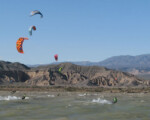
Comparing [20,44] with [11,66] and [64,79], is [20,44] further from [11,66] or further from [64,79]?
[11,66]

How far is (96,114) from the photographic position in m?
28.2

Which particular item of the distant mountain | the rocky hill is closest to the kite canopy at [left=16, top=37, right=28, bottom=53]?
the rocky hill

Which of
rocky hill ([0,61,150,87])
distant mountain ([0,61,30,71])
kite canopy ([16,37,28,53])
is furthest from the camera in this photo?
distant mountain ([0,61,30,71])

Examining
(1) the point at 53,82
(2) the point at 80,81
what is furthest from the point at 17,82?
(2) the point at 80,81

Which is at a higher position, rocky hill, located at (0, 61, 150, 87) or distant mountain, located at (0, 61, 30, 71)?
distant mountain, located at (0, 61, 30, 71)

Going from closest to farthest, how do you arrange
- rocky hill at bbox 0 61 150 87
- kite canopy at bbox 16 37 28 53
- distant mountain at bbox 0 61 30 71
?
1. kite canopy at bbox 16 37 28 53
2. rocky hill at bbox 0 61 150 87
3. distant mountain at bbox 0 61 30 71

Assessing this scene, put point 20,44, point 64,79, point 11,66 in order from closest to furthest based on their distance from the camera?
point 20,44 < point 64,79 < point 11,66

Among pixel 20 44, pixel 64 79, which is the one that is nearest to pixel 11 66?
pixel 64 79

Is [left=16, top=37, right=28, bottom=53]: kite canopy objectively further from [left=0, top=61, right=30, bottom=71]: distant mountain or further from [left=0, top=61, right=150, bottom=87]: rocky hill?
[left=0, top=61, right=30, bottom=71]: distant mountain

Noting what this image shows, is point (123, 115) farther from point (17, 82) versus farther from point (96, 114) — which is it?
point (17, 82)

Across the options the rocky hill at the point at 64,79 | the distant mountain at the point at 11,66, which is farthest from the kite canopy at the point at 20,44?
the distant mountain at the point at 11,66

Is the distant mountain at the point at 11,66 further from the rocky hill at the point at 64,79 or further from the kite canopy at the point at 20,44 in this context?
the kite canopy at the point at 20,44

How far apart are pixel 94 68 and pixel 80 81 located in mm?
23815

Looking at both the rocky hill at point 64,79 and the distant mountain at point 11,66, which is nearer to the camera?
the rocky hill at point 64,79
